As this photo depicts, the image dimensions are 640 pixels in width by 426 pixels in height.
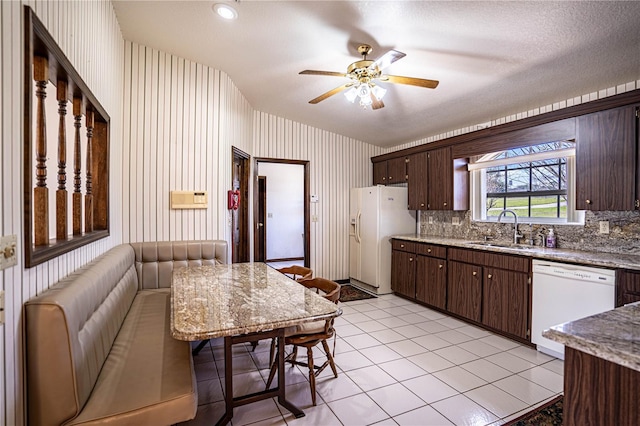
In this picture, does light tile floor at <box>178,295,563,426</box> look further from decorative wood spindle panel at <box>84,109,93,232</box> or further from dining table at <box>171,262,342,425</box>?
decorative wood spindle panel at <box>84,109,93,232</box>

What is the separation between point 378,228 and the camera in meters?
4.84

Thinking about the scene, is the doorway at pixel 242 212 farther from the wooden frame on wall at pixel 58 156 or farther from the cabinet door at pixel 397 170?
the cabinet door at pixel 397 170

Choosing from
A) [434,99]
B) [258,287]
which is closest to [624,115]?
[434,99]

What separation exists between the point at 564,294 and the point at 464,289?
1.05 meters

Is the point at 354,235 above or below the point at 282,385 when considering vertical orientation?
above

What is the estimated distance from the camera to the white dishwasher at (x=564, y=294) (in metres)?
2.50

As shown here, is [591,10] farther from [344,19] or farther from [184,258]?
[184,258]

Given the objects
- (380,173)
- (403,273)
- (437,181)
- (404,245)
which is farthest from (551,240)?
(380,173)

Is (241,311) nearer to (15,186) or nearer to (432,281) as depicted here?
(15,186)

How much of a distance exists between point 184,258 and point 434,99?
130 inches

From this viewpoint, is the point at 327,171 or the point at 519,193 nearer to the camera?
the point at 519,193

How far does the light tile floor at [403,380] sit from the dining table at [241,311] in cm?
26

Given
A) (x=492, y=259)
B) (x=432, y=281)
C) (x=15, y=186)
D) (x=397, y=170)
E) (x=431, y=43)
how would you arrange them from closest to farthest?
(x=15, y=186) → (x=431, y=43) → (x=492, y=259) → (x=432, y=281) → (x=397, y=170)

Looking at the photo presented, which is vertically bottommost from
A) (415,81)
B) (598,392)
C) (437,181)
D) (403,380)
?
(403,380)
